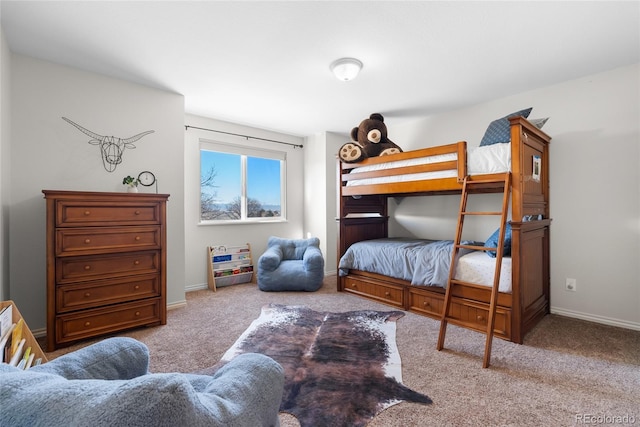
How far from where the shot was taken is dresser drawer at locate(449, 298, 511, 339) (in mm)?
2389

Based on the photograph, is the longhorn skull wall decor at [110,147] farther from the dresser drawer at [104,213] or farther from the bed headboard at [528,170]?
the bed headboard at [528,170]

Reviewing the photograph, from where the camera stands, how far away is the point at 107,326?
7.99ft

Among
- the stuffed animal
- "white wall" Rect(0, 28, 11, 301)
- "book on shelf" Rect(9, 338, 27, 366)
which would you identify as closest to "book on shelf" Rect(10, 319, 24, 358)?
"book on shelf" Rect(9, 338, 27, 366)

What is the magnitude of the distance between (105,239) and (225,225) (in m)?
1.84

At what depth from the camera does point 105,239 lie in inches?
95.7

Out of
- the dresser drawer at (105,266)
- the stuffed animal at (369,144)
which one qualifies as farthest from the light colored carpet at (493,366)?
the stuffed animal at (369,144)

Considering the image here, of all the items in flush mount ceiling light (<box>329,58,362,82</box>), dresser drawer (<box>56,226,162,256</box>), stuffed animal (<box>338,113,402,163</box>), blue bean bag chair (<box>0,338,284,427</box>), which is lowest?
blue bean bag chair (<box>0,338,284,427</box>)

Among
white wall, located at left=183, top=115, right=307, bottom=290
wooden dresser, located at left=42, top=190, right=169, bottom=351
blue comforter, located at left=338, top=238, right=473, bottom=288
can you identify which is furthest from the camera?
white wall, located at left=183, top=115, right=307, bottom=290

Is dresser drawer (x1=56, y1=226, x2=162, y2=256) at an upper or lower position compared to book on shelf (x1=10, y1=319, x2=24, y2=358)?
upper

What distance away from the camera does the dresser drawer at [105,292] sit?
226 centimetres

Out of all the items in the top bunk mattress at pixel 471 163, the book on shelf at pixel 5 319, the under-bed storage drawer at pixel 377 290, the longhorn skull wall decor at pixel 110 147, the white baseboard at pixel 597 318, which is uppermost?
the longhorn skull wall decor at pixel 110 147

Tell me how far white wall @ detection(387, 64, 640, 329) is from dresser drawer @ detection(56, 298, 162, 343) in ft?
13.1

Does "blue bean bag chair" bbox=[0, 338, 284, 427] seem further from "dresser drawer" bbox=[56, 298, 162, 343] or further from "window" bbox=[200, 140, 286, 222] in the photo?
"window" bbox=[200, 140, 286, 222]

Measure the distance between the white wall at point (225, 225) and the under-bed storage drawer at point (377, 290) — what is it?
5.22ft
